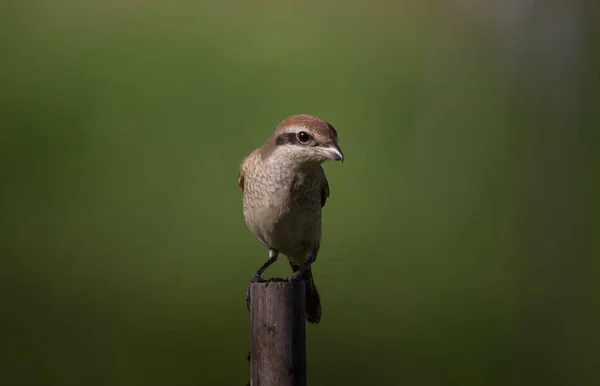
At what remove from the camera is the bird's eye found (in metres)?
2.49

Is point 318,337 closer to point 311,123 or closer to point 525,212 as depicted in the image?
point 525,212

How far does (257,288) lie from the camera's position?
214 centimetres

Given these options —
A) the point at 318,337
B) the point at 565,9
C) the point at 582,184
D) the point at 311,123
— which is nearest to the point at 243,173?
the point at 311,123

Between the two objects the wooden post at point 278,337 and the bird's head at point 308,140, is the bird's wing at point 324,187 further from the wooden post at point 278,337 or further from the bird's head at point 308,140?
the wooden post at point 278,337

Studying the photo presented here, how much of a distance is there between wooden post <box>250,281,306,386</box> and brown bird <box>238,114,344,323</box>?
48 centimetres

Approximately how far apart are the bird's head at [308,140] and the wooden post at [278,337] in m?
0.56

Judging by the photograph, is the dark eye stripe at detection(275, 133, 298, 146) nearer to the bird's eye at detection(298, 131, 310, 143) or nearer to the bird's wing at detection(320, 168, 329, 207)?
the bird's eye at detection(298, 131, 310, 143)

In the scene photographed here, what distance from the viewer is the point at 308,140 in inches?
98.3

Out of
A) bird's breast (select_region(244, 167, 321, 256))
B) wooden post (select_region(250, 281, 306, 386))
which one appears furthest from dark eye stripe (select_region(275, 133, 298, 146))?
wooden post (select_region(250, 281, 306, 386))

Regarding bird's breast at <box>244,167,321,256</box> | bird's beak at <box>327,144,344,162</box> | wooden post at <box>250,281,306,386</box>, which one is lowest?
wooden post at <box>250,281,306,386</box>

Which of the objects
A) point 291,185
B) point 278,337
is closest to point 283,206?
point 291,185

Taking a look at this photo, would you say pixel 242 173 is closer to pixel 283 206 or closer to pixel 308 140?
pixel 283 206

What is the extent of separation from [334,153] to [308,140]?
144mm

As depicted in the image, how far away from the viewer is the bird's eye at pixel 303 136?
98.2 inches
